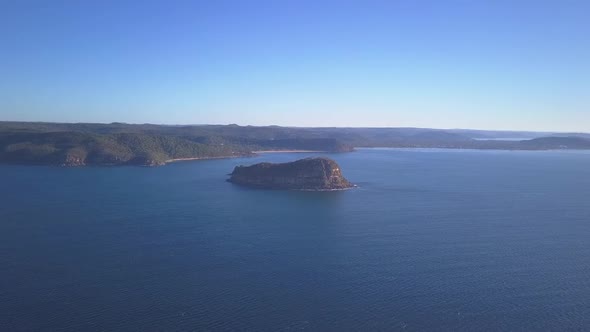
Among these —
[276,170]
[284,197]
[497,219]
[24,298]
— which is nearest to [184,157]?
[276,170]

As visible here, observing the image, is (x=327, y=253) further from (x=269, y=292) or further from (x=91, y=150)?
(x=91, y=150)

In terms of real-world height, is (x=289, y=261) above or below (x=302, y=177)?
below

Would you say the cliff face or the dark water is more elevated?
the cliff face

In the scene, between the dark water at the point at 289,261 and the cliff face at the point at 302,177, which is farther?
the cliff face at the point at 302,177

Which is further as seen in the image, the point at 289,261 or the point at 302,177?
the point at 302,177

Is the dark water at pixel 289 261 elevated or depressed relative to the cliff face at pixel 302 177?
depressed

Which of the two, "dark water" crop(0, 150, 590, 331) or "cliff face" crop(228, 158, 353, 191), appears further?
"cliff face" crop(228, 158, 353, 191)
